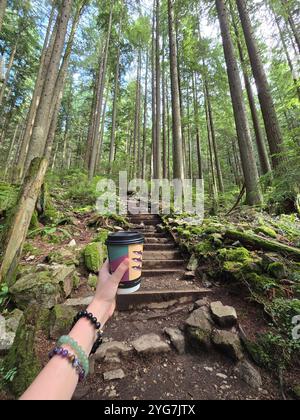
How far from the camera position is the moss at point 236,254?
338 cm

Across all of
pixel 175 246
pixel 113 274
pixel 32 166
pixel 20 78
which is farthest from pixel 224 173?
pixel 113 274

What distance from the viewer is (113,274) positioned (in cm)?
122

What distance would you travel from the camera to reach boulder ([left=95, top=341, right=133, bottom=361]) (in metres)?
2.23

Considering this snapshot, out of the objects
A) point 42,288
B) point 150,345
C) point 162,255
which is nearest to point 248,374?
point 150,345

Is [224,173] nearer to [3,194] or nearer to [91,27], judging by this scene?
[91,27]

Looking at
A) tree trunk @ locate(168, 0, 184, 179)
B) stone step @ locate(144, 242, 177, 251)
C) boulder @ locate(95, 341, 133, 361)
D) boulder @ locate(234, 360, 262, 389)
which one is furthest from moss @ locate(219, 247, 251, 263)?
tree trunk @ locate(168, 0, 184, 179)

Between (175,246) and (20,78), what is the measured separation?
20205 millimetres

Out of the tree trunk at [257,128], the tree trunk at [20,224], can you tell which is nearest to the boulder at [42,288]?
the tree trunk at [20,224]

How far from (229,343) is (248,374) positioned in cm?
29

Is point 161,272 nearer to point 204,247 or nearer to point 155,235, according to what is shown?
point 204,247

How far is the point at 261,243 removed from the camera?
11.8 feet

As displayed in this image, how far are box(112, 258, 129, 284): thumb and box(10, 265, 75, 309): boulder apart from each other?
2152mm

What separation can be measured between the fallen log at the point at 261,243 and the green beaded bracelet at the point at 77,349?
3.39m

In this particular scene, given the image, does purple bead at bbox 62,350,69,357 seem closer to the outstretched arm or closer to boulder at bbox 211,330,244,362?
the outstretched arm
